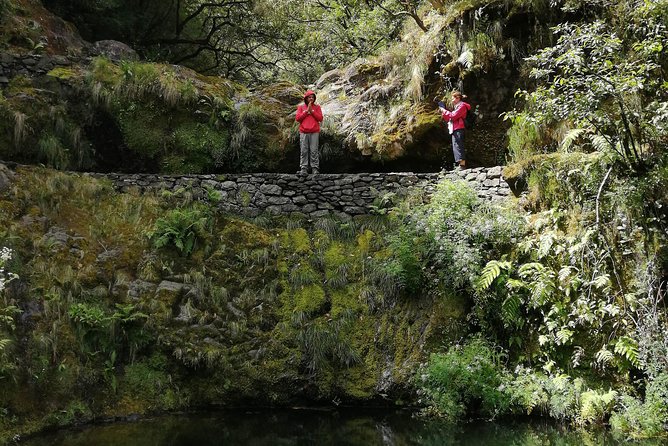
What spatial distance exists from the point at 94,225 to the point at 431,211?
6.26 meters

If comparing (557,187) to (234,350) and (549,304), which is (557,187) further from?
(234,350)

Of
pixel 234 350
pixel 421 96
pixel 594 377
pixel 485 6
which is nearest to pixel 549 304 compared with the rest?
pixel 594 377

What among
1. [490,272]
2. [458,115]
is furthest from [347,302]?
[458,115]

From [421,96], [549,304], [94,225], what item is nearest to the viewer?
[549,304]

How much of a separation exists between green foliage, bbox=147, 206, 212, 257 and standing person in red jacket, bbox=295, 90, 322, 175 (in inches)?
103

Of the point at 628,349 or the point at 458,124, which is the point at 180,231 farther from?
the point at 628,349

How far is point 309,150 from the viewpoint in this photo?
12.4 meters

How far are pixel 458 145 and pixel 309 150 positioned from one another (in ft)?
10.5

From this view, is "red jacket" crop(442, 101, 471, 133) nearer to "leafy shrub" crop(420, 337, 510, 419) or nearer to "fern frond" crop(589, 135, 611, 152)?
"fern frond" crop(589, 135, 611, 152)

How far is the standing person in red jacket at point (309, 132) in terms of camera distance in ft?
40.0

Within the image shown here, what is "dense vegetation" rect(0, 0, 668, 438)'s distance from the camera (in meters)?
8.26

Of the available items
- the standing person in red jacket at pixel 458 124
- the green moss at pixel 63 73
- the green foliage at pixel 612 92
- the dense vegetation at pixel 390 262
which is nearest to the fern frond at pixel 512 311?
the dense vegetation at pixel 390 262

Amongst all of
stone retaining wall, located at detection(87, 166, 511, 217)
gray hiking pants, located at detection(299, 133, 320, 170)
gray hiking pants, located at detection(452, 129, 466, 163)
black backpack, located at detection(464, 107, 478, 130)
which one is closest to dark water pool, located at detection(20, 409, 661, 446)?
stone retaining wall, located at detection(87, 166, 511, 217)

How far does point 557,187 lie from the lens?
965 centimetres
